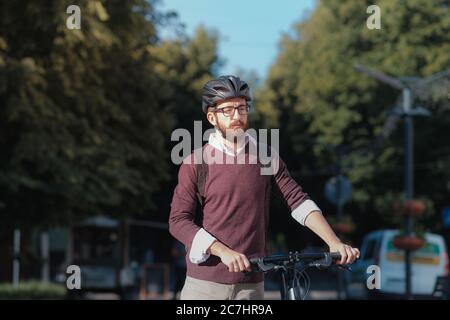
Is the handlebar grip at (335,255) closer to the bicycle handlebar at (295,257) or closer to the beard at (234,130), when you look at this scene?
the bicycle handlebar at (295,257)

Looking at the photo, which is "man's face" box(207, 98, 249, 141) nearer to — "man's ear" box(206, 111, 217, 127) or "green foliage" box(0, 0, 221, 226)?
"man's ear" box(206, 111, 217, 127)

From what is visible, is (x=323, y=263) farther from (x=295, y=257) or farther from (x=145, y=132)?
(x=145, y=132)

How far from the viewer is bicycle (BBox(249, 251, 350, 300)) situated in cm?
371

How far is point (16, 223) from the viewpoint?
70.1 ft

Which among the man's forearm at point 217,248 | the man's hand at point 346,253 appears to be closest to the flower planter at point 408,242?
the man's hand at point 346,253

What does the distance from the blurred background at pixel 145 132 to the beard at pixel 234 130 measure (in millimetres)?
8987

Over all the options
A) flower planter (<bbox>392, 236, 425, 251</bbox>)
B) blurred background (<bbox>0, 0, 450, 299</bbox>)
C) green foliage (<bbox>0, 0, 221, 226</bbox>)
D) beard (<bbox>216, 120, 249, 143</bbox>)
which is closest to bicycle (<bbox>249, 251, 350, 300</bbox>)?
beard (<bbox>216, 120, 249, 143</bbox>)

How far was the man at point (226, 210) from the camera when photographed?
3912 millimetres

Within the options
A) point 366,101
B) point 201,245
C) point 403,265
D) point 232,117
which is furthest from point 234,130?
point 366,101

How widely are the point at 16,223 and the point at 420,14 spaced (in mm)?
17870

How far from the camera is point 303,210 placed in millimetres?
4129

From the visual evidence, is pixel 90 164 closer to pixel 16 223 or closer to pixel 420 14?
pixel 16 223

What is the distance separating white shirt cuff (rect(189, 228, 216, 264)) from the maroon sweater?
0.17ft
